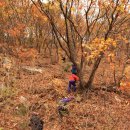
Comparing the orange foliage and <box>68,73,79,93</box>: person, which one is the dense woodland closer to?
<box>68,73,79,93</box>: person

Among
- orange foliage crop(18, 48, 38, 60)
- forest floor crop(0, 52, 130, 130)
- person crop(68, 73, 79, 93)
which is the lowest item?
forest floor crop(0, 52, 130, 130)

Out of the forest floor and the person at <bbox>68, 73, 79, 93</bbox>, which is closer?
the forest floor

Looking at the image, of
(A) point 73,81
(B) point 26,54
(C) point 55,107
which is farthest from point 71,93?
Answer: (B) point 26,54

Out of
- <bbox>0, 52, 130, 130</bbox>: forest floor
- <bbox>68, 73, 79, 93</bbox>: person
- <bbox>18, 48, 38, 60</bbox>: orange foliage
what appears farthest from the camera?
<bbox>18, 48, 38, 60</bbox>: orange foliage

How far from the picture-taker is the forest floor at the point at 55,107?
37.6 feet

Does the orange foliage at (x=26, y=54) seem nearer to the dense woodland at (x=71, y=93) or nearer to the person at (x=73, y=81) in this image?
the dense woodland at (x=71, y=93)

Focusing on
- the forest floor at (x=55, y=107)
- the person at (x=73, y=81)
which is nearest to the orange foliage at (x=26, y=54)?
the forest floor at (x=55, y=107)

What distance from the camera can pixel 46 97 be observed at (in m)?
13.6

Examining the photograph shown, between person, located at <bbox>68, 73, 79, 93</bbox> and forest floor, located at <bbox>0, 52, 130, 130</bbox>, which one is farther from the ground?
person, located at <bbox>68, 73, 79, 93</bbox>

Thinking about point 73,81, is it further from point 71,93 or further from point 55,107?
point 55,107

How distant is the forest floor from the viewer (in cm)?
1145

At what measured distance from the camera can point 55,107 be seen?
41.1 ft

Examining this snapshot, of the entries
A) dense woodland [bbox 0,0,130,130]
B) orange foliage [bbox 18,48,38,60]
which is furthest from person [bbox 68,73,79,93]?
orange foliage [bbox 18,48,38,60]

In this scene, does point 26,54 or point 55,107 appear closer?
point 55,107
